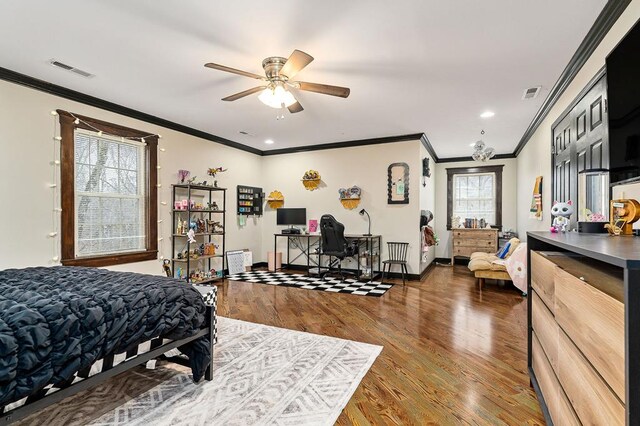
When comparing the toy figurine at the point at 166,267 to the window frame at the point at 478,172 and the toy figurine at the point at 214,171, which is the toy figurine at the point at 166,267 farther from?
the window frame at the point at 478,172

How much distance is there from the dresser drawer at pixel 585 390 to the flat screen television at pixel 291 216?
537 cm

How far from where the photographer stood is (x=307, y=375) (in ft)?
7.25

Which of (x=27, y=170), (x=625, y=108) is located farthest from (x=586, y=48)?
(x=27, y=170)

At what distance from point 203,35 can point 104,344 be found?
2288 mm

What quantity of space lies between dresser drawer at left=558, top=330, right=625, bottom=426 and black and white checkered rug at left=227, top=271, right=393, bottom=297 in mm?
3230

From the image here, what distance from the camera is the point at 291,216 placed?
661 cm

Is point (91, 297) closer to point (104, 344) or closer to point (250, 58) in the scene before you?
point (104, 344)

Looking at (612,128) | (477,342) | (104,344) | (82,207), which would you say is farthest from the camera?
(82,207)

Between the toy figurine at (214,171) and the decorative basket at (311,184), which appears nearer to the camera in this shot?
the toy figurine at (214,171)

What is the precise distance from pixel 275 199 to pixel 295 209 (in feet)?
1.79

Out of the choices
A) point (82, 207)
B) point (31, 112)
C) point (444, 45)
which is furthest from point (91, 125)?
point (444, 45)

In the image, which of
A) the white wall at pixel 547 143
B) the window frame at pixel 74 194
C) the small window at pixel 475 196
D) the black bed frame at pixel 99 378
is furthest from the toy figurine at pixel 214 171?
the small window at pixel 475 196

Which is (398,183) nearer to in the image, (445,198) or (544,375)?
(445,198)

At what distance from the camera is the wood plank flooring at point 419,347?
1815 millimetres
